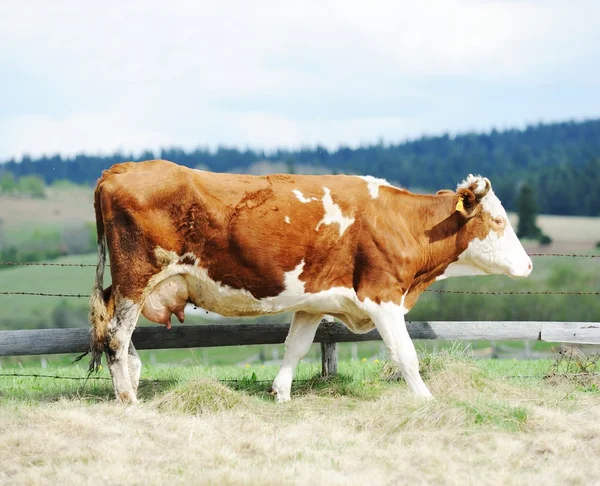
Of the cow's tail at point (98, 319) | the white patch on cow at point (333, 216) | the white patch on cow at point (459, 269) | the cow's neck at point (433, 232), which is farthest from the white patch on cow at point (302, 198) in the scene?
the cow's tail at point (98, 319)

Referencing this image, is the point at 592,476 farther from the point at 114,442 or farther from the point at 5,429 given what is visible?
the point at 5,429

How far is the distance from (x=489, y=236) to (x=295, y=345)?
8.35 feet

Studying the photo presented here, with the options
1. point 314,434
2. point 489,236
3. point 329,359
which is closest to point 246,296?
point 314,434

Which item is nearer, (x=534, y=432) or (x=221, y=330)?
(x=534, y=432)

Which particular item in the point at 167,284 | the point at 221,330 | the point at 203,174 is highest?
the point at 203,174

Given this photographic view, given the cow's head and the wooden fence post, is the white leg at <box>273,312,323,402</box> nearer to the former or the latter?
the wooden fence post

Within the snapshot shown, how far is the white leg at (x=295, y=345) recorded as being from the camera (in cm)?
983

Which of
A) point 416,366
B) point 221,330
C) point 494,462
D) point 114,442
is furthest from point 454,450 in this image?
point 221,330

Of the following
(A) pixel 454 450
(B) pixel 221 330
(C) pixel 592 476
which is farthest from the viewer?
(B) pixel 221 330

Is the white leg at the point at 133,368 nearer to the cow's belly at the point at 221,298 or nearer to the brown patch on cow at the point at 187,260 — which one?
the cow's belly at the point at 221,298

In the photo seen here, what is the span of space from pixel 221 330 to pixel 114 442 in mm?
3429

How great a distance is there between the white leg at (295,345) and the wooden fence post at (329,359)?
0.61m

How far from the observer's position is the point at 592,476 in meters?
6.71

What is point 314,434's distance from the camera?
7.86 m
